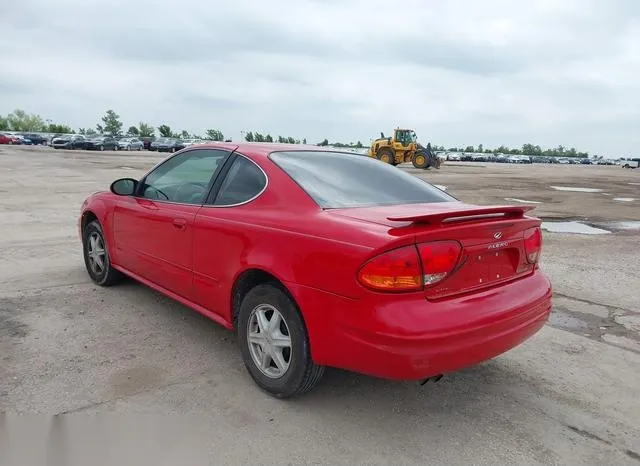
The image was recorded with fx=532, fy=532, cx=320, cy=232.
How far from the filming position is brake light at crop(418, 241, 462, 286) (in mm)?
2701

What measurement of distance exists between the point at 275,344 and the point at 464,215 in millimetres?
1336

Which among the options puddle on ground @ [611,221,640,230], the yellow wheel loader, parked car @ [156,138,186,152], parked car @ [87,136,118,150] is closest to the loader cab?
the yellow wheel loader

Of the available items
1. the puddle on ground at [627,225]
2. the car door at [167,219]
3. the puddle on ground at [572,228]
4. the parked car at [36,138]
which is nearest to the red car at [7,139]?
the parked car at [36,138]

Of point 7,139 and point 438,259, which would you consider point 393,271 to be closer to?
point 438,259

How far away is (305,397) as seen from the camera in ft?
10.6

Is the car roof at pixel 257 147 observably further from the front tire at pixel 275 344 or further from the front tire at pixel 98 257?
the front tire at pixel 98 257

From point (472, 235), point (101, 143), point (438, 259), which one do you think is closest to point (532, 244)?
point (472, 235)

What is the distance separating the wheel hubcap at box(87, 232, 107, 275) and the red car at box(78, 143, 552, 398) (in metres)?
1.17

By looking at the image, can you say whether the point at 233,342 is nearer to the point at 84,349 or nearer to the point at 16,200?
the point at 84,349

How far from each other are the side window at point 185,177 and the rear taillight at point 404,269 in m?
1.74

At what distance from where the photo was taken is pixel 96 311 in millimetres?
4652

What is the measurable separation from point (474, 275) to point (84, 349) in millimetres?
2786

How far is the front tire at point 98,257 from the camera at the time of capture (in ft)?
17.3

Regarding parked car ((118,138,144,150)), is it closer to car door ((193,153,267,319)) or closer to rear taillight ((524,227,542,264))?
car door ((193,153,267,319))
